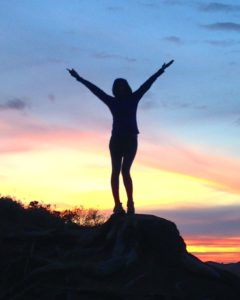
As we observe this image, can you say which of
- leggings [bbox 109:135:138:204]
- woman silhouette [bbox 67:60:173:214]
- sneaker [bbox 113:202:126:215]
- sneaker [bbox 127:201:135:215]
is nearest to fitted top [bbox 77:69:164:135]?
woman silhouette [bbox 67:60:173:214]

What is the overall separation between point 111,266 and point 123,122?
272 cm

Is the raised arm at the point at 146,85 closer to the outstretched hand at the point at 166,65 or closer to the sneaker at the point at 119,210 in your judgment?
the outstretched hand at the point at 166,65

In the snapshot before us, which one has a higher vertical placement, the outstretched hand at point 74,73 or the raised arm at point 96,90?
the outstretched hand at point 74,73

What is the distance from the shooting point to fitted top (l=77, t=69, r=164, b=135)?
12492 millimetres

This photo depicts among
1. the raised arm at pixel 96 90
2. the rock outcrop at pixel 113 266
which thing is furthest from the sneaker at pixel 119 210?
the raised arm at pixel 96 90

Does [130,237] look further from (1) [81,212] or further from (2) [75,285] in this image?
(1) [81,212]

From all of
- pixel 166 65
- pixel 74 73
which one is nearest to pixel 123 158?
pixel 74 73

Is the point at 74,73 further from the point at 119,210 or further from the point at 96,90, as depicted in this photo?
the point at 119,210

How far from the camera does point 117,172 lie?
12742 millimetres

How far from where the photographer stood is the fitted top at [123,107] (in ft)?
41.0

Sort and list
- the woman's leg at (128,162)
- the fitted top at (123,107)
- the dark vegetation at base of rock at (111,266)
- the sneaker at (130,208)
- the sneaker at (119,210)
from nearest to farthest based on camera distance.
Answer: the dark vegetation at base of rock at (111,266) < the fitted top at (123,107) < the woman's leg at (128,162) < the sneaker at (130,208) < the sneaker at (119,210)

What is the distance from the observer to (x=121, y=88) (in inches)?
494

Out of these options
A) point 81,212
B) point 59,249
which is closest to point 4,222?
point 59,249

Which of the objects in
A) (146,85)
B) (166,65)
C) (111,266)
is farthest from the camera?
(166,65)
